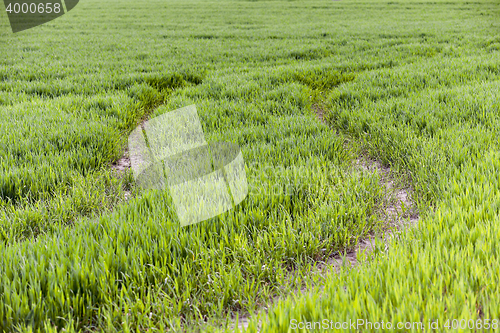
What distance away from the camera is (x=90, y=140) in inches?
141

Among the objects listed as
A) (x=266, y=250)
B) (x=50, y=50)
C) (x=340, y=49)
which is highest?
(x=50, y=50)

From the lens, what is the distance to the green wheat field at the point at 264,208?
4.58 ft

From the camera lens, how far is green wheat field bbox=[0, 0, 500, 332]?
1.40m

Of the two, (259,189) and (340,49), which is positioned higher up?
(340,49)

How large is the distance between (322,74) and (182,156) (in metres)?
4.54

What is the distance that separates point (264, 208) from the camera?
2.24 m

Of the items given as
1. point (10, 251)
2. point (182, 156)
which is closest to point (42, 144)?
point (182, 156)

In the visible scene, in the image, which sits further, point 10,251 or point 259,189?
point 259,189

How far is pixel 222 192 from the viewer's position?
2.35 meters

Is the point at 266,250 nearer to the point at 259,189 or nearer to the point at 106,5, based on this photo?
the point at 259,189

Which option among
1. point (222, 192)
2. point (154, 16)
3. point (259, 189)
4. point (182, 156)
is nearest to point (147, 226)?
point (222, 192)

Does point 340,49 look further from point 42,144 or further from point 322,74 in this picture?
point 42,144

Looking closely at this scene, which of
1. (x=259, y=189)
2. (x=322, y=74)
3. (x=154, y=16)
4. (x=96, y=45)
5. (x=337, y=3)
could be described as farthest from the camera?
(x=337, y=3)

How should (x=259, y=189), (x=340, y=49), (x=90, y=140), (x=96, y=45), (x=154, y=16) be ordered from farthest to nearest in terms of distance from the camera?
1. (x=154, y=16)
2. (x=96, y=45)
3. (x=340, y=49)
4. (x=90, y=140)
5. (x=259, y=189)
